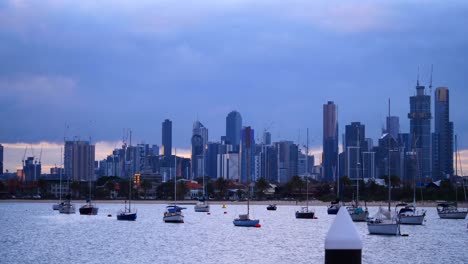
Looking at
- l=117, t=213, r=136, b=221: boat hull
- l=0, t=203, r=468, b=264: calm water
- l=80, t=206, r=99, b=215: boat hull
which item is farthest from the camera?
l=80, t=206, r=99, b=215: boat hull

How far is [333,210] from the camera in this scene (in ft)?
459

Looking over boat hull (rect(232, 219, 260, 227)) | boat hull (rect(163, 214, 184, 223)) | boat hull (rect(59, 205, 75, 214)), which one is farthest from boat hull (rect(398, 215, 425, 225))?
boat hull (rect(59, 205, 75, 214))

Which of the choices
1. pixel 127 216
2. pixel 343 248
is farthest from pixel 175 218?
pixel 343 248

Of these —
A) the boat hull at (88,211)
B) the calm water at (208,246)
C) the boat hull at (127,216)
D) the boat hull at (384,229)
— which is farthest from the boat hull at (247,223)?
the boat hull at (88,211)

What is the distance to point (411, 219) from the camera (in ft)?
360

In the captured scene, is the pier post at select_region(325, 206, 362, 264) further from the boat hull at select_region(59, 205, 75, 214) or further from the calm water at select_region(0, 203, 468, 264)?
the boat hull at select_region(59, 205, 75, 214)

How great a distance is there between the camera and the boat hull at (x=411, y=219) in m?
109

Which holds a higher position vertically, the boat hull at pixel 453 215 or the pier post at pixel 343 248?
the pier post at pixel 343 248

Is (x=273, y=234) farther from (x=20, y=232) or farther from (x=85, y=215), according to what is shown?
(x=85, y=215)

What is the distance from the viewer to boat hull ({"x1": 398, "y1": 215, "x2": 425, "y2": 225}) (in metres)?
109

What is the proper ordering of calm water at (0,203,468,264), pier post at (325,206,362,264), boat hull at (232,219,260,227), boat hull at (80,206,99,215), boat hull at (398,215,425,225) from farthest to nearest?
boat hull at (80,206,99,215), boat hull at (398,215,425,225), boat hull at (232,219,260,227), calm water at (0,203,468,264), pier post at (325,206,362,264)

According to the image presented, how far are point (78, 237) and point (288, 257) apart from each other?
33568mm

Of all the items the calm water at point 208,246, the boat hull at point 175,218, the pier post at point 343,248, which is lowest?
the calm water at point 208,246

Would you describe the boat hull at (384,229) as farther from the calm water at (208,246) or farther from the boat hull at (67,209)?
the boat hull at (67,209)
